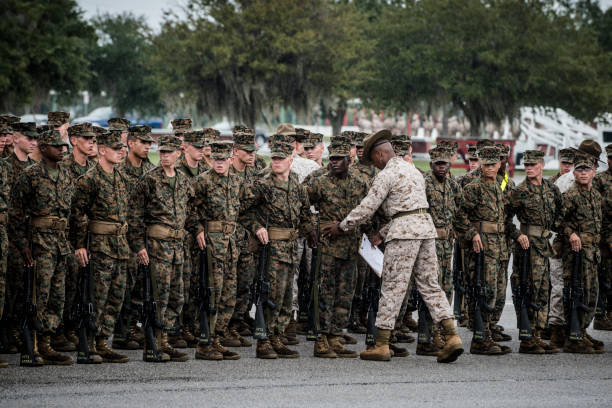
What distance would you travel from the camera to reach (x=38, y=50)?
37344 mm

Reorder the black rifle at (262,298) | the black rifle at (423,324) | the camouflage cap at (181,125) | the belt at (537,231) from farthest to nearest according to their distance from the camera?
the camouflage cap at (181,125) → the belt at (537,231) → the black rifle at (423,324) → the black rifle at (262,298)

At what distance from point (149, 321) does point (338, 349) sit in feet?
6.34

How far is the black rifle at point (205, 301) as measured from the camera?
9102mm

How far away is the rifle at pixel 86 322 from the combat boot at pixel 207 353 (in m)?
1.00

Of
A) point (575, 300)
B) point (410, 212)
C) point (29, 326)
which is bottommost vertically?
point (29, 326)

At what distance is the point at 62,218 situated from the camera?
8961 millimetres

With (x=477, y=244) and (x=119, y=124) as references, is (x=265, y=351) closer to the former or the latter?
(x=477, y=244)

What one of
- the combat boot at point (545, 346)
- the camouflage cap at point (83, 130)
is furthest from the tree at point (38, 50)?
the combat boot at point (545, 346)

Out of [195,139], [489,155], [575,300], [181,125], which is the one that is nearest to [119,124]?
[181,125]

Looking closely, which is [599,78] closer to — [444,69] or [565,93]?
[565,93]

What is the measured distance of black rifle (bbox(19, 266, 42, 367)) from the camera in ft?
27.9

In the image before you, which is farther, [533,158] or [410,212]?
[533,158]

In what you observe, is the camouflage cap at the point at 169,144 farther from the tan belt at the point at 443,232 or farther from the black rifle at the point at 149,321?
the tan belt at the point at 443,232

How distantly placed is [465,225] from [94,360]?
412 cm
